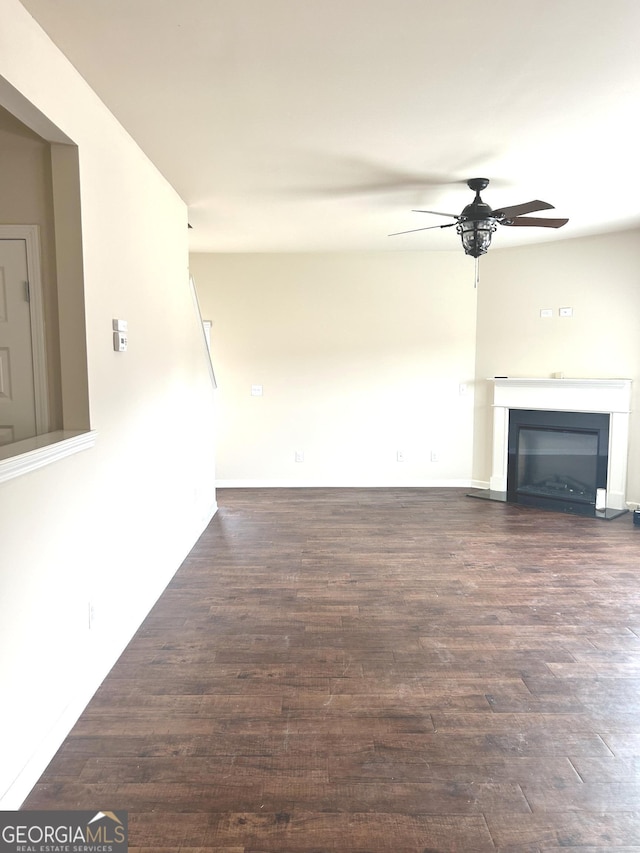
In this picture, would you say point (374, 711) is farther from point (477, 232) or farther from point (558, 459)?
point (558, 459)

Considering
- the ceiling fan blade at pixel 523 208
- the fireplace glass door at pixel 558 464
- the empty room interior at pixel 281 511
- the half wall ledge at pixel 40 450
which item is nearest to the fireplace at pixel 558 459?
the fireplace glass door at pixel 558 464

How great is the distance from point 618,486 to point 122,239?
4812 millimetres

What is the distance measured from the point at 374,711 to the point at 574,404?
4.11m

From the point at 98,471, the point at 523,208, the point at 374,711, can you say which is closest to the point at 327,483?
the point at 523,208

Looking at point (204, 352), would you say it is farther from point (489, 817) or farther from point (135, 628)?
point (489, 817)

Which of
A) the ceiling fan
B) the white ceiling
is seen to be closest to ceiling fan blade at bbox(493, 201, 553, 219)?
the ceiling fan

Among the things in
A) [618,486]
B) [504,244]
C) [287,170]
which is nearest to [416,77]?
[287,170]

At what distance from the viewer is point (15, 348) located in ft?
8.11

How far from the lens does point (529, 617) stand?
10.1ft

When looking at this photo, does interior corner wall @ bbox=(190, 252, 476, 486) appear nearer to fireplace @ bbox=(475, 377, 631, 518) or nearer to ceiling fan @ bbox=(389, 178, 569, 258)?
fireplace @ bbox=(475, 377, 631, 518)

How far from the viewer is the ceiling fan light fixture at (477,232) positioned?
3.70m

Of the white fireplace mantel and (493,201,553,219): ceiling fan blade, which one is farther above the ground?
(493,201,553,219): ceiling fan blade

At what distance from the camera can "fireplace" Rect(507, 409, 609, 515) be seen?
532 cm

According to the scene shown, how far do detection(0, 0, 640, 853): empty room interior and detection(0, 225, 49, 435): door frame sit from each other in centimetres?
1
